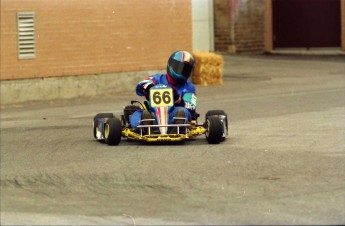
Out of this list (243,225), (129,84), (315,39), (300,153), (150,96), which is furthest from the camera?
(315,39)

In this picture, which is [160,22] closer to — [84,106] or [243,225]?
[84,106]

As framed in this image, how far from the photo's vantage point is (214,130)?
14.1 metres

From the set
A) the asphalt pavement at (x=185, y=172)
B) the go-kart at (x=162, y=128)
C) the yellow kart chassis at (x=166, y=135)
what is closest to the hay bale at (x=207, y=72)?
the asphalt pavement at (x=185, y=172)

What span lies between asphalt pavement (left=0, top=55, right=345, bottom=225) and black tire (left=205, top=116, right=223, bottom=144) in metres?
0.13

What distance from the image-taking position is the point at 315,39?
37.6 m

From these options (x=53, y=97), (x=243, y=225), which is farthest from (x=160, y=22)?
(x=243, y=225)

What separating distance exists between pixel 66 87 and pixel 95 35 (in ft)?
4.98

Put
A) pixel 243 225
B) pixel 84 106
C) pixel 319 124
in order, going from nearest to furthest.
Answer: pixel 243 225, pixel 319 124, pixel 84 106

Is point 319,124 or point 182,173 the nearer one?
point 182,173

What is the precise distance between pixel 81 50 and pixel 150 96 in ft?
35.6

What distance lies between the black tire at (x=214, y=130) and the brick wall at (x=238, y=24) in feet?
74.4

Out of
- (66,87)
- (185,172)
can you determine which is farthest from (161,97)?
(66,87)

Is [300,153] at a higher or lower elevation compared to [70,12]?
lower

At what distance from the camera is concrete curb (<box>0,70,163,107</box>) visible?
23.5 metres
